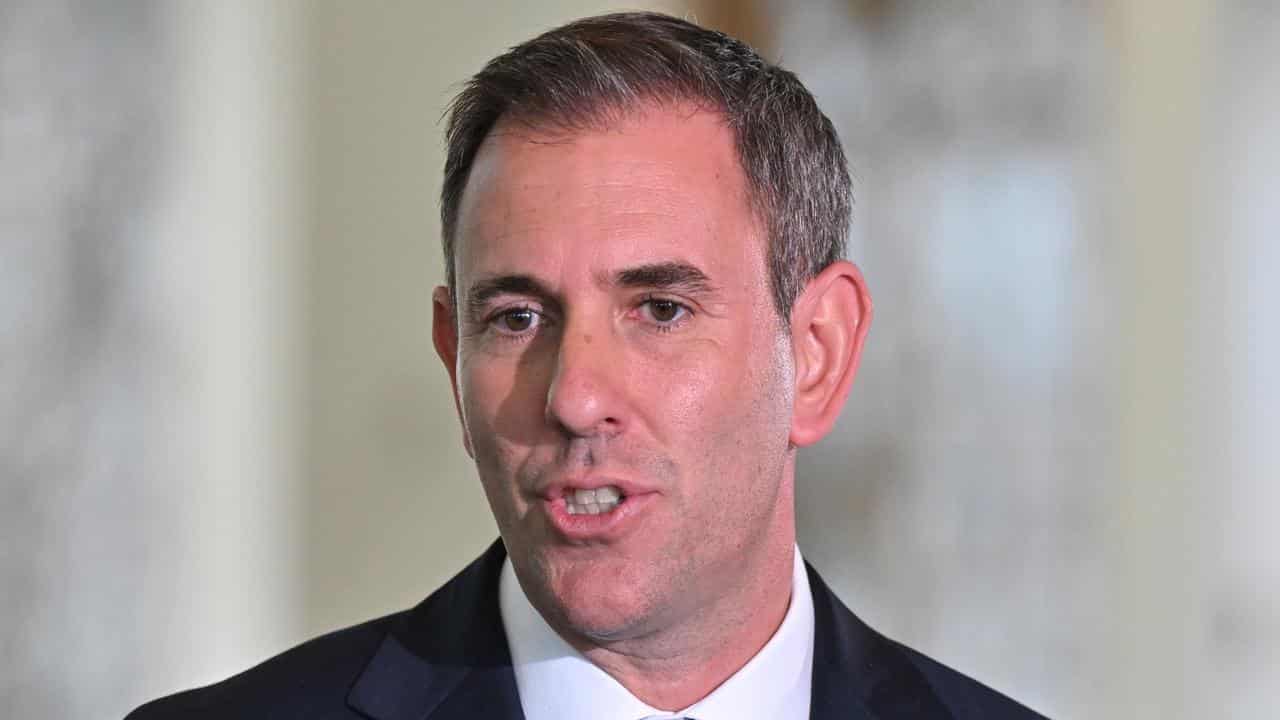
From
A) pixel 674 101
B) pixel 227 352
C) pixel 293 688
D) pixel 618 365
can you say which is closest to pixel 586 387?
pixel 618 365

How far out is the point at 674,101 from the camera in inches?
70.8

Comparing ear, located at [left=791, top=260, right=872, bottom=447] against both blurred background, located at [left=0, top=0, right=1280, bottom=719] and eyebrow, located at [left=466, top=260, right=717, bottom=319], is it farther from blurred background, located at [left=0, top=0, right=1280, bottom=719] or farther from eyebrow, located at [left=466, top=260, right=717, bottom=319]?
blurred background, located at [left=0, top=0, right=1280, bottom=719]

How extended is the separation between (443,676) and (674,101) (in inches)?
24.9

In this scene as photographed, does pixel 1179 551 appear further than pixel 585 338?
Yes

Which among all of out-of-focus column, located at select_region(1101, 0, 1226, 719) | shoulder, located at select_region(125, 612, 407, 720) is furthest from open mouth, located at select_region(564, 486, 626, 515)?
out-of-focus column, located at select_region(1101, 0, 1226, 719)

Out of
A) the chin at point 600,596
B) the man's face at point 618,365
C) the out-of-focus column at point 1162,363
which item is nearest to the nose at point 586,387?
the man's face at point 618,365

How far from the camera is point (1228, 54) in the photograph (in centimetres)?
312

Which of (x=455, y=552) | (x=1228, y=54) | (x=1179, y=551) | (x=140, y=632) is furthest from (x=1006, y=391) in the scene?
(x=140, y=632)

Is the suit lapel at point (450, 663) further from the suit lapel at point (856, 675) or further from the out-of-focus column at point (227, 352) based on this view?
the out-of-focus column at point (227, 352)

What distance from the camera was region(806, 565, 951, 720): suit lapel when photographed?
6.31 feet

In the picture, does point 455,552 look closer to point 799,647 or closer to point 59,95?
point 59,95

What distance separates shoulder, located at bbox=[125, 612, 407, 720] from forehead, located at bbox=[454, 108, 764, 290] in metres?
0.44

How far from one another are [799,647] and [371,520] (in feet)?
4.42

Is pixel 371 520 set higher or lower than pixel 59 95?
lower
